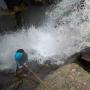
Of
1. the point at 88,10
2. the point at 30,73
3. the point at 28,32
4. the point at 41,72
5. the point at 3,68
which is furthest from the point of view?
the point at 88,10

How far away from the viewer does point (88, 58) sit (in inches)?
310

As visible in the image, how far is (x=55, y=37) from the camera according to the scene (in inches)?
448

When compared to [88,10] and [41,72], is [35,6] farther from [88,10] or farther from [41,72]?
[41,72]

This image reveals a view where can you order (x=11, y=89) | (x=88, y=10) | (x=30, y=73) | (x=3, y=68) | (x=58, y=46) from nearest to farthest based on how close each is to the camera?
(x=11, y=89) < (x=30, y=73) < (x=3, y=68) < (x=58, y=46) < (x=88, y=10)

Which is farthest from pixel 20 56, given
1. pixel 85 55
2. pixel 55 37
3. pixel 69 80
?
pixel 55 37

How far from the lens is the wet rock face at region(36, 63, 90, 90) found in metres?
6.12

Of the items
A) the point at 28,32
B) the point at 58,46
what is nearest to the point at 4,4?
the point at 28,32

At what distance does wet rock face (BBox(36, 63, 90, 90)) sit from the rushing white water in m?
2.22

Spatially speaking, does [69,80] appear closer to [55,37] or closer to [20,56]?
[20,56]

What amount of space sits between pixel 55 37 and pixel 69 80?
530cm

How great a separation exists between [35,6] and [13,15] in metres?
2.09

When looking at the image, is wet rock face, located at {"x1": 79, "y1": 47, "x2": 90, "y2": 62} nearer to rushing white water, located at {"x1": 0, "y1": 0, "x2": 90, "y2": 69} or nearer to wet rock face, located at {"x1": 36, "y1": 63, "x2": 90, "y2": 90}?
rushing white water, located at {"x1": 0, "y1": 0, "x2": 90, "y2": 69}

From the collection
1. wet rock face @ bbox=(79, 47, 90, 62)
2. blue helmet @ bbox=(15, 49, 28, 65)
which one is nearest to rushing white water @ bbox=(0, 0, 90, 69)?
wet rock face @ bbox=(79, 47, 90, 62)

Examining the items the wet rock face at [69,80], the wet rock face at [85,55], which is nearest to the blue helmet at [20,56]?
the wet rock face at [69,80]
